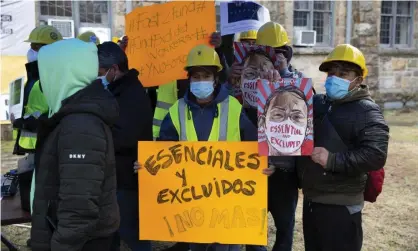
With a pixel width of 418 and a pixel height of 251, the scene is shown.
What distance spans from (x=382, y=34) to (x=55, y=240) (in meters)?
14.9

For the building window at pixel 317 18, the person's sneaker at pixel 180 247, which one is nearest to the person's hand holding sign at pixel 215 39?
the person's sneaker at pixel 180 247

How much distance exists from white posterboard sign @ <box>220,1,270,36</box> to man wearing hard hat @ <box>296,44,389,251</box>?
166 cm

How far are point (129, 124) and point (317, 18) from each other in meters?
11.8

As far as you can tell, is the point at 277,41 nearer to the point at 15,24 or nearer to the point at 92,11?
the point at 15,24

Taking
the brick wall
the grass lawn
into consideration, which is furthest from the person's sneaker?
the brick wall

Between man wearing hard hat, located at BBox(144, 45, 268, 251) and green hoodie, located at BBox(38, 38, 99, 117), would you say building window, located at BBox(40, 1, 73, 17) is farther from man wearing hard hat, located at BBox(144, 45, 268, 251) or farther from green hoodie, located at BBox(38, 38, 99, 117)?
green hoodie, located at BBox(38, 38, 99, 117)

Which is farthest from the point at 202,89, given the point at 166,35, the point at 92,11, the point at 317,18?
the point at 317,18

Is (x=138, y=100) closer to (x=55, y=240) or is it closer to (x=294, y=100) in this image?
(x=294, y=100)

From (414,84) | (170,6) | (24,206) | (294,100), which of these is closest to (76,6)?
(170,6)

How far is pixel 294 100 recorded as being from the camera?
2.44 metres

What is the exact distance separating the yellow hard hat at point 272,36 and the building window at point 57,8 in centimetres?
899

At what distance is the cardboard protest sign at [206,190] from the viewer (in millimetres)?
2678

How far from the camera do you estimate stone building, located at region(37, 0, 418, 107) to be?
1290 centimetres

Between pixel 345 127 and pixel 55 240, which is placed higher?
pixel 345 127
